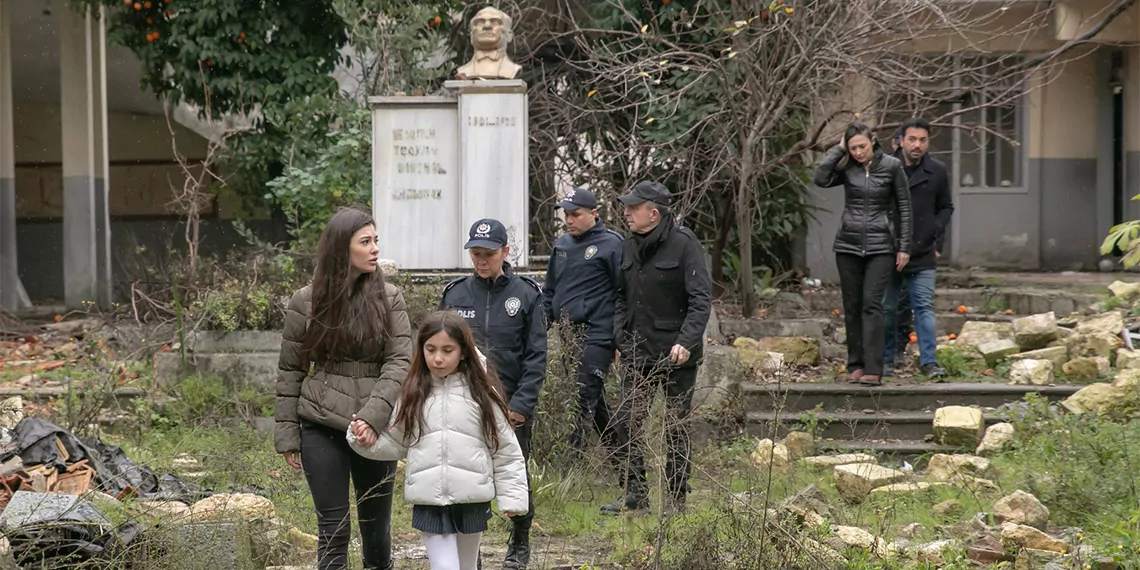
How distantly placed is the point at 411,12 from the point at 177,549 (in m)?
10.0

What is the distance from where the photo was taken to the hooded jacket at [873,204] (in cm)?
1009

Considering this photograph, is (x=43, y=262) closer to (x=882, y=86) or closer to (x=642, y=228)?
(x=882, y=86)

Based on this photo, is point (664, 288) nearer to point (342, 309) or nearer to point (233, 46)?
point (342, 309)

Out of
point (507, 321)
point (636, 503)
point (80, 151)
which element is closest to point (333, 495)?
point (507, 321)

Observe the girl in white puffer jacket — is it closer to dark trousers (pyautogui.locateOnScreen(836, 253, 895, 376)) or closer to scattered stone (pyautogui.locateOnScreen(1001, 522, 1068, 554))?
scattered stone (pyautogui.locateOnScreen(1001, 522, 1068, 554))

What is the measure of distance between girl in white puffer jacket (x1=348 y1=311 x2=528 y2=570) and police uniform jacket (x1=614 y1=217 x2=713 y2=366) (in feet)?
7.40

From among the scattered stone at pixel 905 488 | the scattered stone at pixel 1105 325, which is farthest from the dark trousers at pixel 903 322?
the scattered stone at pixel 905 488

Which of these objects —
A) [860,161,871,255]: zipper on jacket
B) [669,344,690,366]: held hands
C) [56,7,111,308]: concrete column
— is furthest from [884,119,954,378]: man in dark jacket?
[56,7,111,308]: concrete column

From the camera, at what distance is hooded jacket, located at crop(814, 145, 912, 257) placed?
10.1 m

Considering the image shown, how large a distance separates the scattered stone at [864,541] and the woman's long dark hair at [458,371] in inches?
68.8

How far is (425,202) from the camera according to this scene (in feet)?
39.2

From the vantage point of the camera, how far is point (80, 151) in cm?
1838

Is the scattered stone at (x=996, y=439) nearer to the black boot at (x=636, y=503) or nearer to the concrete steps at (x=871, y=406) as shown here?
the concrete steps at (x=871, y=406)

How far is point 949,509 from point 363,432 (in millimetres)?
3569
